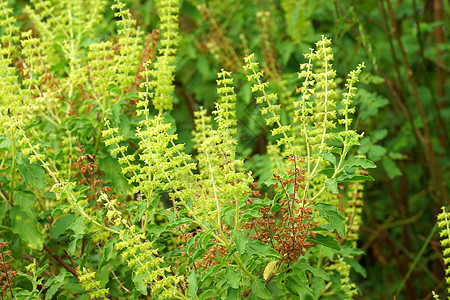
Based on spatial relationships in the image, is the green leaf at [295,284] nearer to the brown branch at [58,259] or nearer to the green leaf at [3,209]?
the brown branch at [58,259]

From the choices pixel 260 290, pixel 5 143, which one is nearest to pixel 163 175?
pixel 260 290

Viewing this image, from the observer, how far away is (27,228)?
7.87ft

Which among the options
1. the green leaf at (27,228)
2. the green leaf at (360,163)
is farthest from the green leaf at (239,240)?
the green leaf at (27,228)

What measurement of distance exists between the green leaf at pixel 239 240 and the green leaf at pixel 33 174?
36.8 inches

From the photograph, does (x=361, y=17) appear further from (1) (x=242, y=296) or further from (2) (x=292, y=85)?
(1) (x=242, y=296)

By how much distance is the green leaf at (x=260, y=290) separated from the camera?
1.96 meters

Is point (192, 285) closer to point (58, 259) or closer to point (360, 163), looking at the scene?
point (360, 163)

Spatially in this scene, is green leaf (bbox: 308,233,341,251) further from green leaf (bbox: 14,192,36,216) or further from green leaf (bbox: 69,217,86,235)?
green leaf (bbox: 14,192,36,216)

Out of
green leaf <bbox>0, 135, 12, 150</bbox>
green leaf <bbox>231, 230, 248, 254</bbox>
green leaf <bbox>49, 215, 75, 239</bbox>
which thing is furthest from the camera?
green leaf <bbox>49, 215, 75, 239</bbox>

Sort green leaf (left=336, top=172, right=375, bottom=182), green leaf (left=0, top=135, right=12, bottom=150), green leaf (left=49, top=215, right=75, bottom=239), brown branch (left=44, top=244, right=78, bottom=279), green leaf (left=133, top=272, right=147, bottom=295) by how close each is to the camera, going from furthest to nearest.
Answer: brown branch (left=44, top=244, right=78, bottom=279)
green leaf (left=49, top=215, right=75, bottom=239)
green leaf (left=0, top=135, right=12, bottom=150)
green leaf (left=133, top=272, right=147, bottom=295)
green leaf (left=336, top=172, right=375, bottom=182)

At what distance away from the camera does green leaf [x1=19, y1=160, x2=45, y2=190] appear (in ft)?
7.62

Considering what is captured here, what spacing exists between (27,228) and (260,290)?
1.11 meters

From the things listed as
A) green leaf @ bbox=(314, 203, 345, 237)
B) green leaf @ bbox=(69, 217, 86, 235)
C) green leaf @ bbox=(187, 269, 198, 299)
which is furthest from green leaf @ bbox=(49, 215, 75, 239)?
green leaf @ bbox=(314, 203, 345, 237)

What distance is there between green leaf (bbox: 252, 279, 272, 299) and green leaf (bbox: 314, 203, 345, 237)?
34cm
